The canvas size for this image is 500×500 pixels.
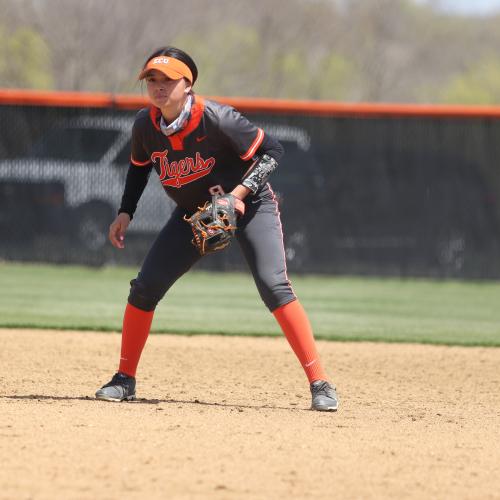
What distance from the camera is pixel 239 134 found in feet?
16.9

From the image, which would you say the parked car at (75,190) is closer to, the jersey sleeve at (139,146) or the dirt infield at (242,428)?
the dirt infield at (242,428)

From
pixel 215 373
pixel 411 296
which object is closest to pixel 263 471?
pixel 215 373

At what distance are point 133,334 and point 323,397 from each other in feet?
3.15

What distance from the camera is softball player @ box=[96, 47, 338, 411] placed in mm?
5109

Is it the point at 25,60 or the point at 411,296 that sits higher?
the point at 25,60

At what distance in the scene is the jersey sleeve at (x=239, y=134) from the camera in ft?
16.9

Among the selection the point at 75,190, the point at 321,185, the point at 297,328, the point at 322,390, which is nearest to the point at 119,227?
the point at 297,328

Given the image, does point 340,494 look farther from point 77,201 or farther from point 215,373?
point 77,201

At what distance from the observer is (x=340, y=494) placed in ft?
12.4

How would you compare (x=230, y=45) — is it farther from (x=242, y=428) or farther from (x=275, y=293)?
(x=242, y=428)

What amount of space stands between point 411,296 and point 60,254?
376 cm

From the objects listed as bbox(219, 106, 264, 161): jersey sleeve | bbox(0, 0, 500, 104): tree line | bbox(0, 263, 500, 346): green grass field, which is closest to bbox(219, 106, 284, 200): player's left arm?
bbox(219, 106, 264, 161): jersey sleeve

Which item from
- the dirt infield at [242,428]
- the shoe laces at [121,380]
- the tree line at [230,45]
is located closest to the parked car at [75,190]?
the dirt infield at [242,428]

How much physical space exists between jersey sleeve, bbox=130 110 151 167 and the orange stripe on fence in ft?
21.9
